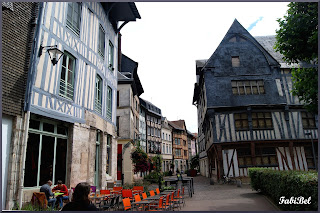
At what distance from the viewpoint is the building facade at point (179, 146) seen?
4591cm

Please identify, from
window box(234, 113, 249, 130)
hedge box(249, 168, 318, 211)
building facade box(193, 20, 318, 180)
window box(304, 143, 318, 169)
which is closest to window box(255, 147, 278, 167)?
building facade box(193, 20, 318, 180)

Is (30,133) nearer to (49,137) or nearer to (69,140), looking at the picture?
(49,137)

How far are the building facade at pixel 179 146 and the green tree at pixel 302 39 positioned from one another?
37.1 metres

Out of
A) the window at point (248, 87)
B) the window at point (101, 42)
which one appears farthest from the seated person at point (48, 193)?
the window at point (248, 87)

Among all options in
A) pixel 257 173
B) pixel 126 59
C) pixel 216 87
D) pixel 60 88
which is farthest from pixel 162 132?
pixel 60 88

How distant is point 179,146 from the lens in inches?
1885

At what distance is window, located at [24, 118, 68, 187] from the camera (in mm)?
6488

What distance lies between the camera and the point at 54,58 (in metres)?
6.96

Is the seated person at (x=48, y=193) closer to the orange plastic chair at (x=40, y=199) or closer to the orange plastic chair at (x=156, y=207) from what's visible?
the orange plastic chair at (x=40, y=199)

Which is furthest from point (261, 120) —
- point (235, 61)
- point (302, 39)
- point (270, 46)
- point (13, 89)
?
point (13, 89)

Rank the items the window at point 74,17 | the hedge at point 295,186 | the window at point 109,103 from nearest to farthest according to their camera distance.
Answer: the hedge at point 295,186
the window at point 74,17
the window at point 109,103

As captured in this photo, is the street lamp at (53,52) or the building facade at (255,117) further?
the building facade at (255,117)

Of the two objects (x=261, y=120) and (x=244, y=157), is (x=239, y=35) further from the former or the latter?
(x=244, y=157)

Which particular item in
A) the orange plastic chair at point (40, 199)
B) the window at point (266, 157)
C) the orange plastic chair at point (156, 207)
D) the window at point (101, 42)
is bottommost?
the orange plastic chair at point (156, 207)
